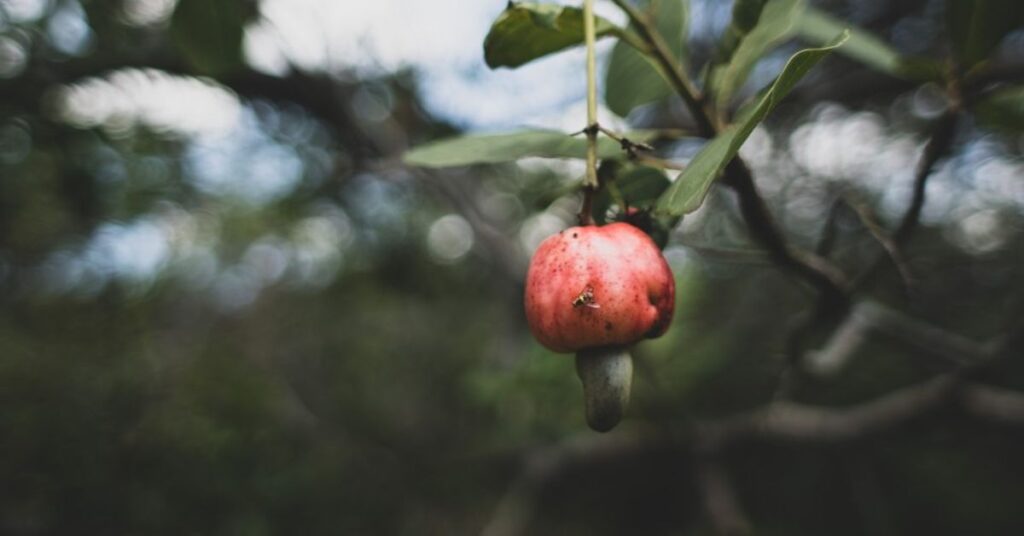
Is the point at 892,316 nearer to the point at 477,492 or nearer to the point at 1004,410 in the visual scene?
the point at 1004,410

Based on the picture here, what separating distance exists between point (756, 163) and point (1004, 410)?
1.09m

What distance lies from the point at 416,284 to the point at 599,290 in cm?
275

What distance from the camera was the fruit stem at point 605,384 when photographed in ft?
1.77

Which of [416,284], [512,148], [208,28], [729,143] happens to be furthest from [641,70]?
[416,284]

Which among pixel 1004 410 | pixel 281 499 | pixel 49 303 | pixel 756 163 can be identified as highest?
pixel 49 303

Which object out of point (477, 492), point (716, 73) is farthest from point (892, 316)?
point (477, 492)

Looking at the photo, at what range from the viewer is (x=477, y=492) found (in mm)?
3459

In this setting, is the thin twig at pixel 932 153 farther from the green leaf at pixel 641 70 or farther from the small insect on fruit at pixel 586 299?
the small insect on fruit at pixel 586 299

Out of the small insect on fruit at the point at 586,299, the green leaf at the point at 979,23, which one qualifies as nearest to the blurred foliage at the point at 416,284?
the green leaf at the point at 979,23

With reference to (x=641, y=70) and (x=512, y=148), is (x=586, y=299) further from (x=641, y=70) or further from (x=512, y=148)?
(x=641, y=70)

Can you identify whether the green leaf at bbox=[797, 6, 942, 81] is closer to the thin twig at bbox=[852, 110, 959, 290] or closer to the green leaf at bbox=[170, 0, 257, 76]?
the thin twig at bbox=[852, 110, 959, 290]

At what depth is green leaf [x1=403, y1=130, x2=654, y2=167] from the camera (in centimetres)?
64

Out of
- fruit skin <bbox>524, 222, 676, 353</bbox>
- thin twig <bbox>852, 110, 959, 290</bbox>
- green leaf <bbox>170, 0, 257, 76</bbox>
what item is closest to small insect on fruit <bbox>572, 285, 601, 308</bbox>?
fruit skin <bbox>524, 222, 676, 353</bbox>

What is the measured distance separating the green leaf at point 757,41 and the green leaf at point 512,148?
0.10m
